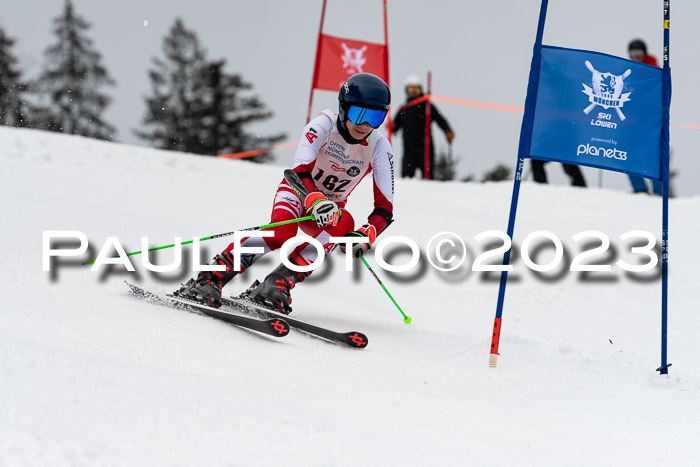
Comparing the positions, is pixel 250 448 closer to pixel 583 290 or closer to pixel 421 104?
pixel 583 290

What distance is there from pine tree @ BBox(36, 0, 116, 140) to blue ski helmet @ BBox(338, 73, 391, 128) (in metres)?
33.9

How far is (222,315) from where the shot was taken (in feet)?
14.2

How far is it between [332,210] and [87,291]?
5.78ft

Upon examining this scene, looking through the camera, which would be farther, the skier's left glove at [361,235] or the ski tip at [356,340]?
the skier's left glove at [361,235]

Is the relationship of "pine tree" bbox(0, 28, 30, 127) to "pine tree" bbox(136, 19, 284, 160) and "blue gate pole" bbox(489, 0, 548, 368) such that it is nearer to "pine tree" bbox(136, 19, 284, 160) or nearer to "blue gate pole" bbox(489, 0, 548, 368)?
"pine tree" bbox(136, 19, 284, 160)

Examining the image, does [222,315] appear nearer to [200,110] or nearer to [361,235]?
[361,235]

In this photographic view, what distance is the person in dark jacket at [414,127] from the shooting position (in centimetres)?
1295

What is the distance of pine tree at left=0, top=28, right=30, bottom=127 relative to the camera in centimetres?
3525

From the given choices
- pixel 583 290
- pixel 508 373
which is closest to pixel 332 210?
pixel 508 373

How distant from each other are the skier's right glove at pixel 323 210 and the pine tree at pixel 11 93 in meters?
34.9

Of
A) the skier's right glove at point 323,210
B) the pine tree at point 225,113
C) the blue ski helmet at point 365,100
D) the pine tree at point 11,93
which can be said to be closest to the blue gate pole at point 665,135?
the blue ski helmet at point 365,100

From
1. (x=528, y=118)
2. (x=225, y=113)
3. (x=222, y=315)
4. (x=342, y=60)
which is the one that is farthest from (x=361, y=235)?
(x=225, y=113)

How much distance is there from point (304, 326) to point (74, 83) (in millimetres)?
36078

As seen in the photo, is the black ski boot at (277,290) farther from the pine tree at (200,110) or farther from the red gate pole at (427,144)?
the pine tree at (200,110)
